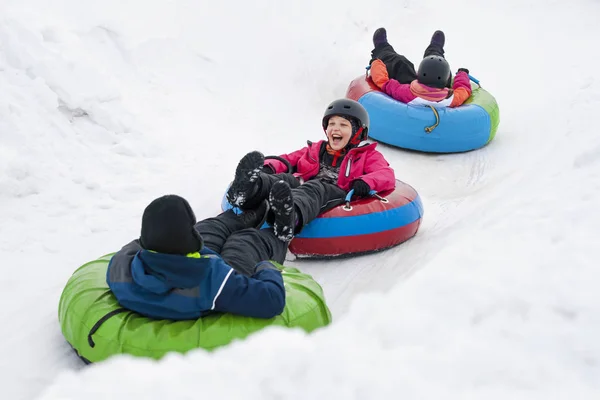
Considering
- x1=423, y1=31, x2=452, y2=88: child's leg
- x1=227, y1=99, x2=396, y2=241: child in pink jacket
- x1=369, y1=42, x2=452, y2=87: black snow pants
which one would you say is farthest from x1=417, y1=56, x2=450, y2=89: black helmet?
x1=227, y1=99, x2=396, y2=241: child in pink jacket

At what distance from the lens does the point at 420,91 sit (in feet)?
20.6

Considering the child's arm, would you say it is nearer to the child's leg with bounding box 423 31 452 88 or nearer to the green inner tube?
the green inner tube

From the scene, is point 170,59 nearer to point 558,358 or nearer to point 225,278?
point 225,278

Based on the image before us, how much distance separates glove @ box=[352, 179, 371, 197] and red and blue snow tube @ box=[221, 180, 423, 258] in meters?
0.05

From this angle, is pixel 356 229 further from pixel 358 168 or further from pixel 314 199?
pixel 358 168

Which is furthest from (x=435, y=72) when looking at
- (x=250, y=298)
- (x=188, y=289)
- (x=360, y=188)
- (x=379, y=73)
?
(x=188, y=289)

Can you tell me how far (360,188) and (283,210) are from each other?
0.85 m

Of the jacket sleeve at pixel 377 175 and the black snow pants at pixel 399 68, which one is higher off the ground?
the black snow pants at pixel 399 68

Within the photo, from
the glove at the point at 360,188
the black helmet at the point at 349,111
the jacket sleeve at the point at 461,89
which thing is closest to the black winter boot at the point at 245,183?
the glove at the point at 360,188

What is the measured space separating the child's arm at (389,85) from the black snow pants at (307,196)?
2.43 meters

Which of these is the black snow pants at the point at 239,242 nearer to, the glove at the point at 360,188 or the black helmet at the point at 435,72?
the glove at the point at 360,188

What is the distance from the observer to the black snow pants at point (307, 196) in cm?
371

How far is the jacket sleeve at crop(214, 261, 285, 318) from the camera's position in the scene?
2.58 meters

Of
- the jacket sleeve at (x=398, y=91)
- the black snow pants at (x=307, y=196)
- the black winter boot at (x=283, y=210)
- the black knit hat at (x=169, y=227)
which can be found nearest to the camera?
the black knit hat at (x=169, y=227)
